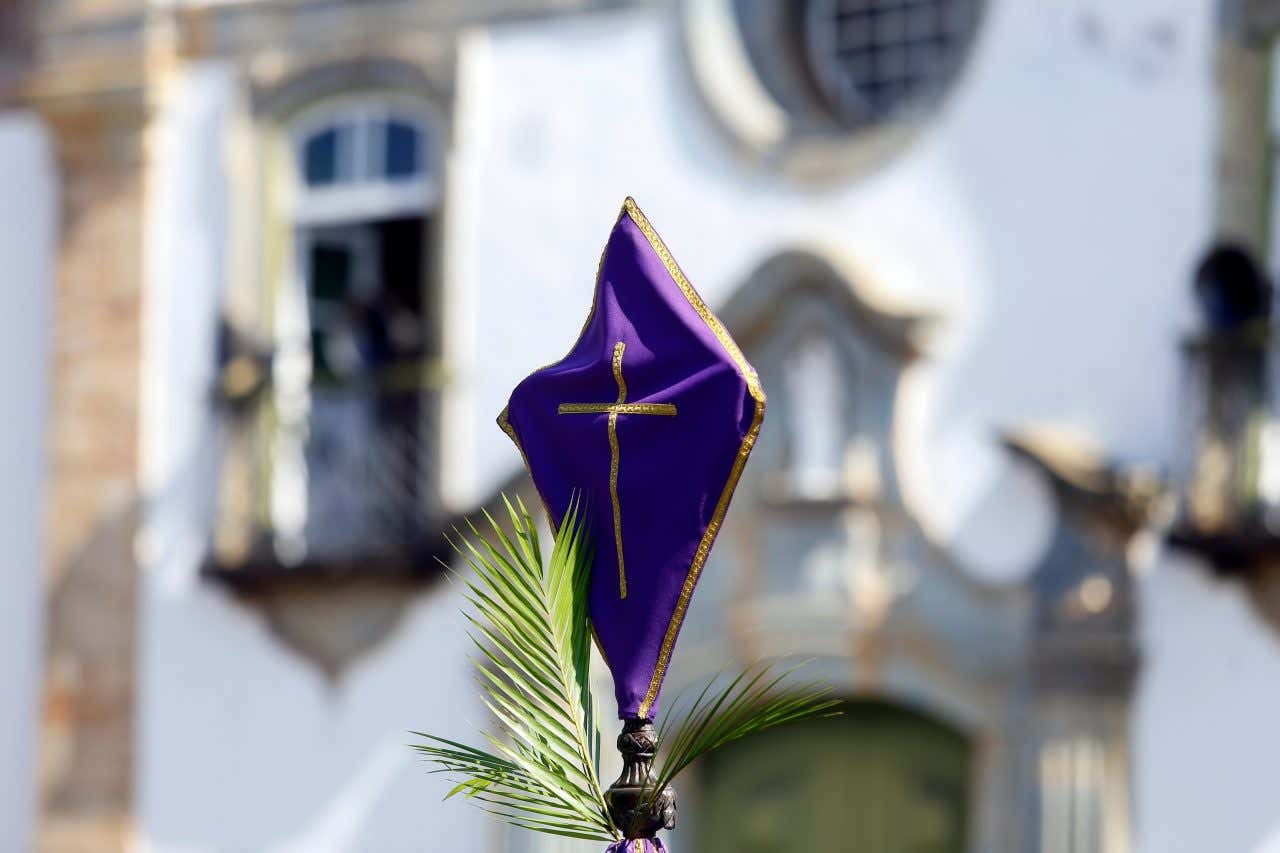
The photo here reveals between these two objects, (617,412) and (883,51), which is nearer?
(617,412)

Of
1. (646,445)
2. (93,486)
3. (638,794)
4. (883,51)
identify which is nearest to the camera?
(638,794)

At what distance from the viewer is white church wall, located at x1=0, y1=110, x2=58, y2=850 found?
14.9 meters

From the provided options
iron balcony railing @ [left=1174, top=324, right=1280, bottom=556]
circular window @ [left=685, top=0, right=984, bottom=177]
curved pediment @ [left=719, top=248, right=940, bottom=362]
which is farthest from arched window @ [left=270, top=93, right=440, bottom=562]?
iron balcony railing @ [left=1174, top=324, right=1280, bottom=556]

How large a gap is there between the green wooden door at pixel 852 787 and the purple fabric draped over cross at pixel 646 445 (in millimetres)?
6819

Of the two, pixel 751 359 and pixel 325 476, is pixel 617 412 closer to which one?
pixel 751 359

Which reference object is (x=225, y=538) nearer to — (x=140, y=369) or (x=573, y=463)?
(x=140, y=369)

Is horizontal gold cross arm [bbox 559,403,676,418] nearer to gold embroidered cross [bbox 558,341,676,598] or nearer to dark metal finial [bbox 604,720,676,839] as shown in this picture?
gold embroidered cross [bbox 558,341,676,598]

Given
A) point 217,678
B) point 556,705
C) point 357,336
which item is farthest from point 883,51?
point 556,705

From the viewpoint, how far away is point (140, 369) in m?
14.5

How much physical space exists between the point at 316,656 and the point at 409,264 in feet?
6.75

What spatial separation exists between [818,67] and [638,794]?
7.98 meters

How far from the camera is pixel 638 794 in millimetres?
5805

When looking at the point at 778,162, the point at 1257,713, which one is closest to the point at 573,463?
the point at 1257,713

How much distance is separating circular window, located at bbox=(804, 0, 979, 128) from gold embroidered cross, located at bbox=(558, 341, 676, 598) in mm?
6962
